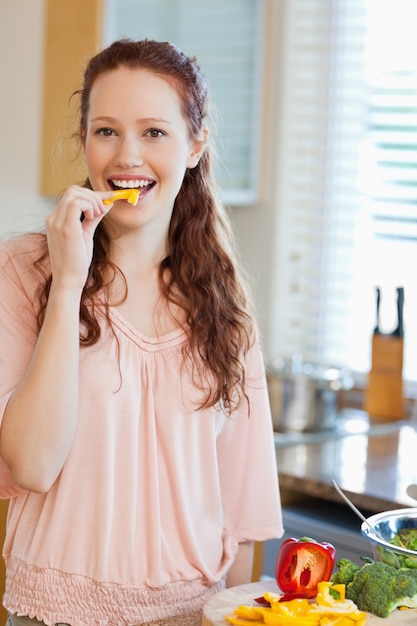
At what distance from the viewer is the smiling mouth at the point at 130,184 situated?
1511 millimetres

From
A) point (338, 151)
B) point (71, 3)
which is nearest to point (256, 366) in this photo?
point (71, 3)

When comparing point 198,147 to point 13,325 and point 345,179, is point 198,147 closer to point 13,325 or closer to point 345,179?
point 13,325

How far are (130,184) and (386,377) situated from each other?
1665mm

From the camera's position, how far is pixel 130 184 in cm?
151

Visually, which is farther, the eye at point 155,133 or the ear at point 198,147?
the ear at point 198,147

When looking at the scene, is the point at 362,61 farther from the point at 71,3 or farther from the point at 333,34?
the point at 71,3

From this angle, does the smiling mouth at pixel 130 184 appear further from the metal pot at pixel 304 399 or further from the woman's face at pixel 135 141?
the metal pot at pixel 304 399

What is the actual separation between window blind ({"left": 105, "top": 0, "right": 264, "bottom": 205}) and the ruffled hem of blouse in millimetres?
1545

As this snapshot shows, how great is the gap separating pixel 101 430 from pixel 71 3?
158 centimetres

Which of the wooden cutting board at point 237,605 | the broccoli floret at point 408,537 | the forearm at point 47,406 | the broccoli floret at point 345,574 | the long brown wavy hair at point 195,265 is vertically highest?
the long brown wavy hair at point 195,265

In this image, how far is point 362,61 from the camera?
10.4 feet

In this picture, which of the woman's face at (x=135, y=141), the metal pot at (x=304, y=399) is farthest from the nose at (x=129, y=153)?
the metal pot at (x=304, y=399)

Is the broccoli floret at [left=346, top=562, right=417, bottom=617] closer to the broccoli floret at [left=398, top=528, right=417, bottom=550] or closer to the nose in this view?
the broccoli floret at [left=398, top=528, right=417, bottom=550]

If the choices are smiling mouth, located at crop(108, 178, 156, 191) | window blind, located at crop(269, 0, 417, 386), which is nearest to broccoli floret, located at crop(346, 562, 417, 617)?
smiling mouth, located at crop(108, 178, 156, 191)
